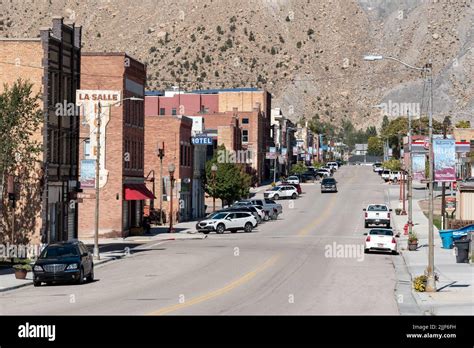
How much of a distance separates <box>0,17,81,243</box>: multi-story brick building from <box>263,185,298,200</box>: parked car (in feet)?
174

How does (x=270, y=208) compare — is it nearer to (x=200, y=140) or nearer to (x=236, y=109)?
(x=200, y=140)

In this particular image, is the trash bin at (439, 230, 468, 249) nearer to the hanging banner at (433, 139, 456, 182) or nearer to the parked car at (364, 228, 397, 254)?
the parked car at (364, 228, 397, 254)

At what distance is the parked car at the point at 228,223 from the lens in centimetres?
7794

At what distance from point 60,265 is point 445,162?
2577 cm

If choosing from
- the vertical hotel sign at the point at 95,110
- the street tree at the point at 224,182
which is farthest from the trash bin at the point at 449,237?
the street tree at the point at 224,182

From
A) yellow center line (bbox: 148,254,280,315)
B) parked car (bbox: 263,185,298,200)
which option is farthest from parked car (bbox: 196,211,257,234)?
parked car (bbox: 263,185,298,200)

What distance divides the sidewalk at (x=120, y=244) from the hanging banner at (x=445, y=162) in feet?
58.8

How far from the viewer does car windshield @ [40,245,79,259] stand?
131 feet

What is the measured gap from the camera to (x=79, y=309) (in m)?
29.8

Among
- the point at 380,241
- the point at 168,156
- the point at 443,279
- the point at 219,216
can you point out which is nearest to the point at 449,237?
the point at 380,241

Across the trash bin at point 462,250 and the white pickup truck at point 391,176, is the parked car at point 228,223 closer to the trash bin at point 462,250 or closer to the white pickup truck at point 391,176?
the trash bin at point 462,250

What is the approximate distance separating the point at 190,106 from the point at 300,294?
126m
